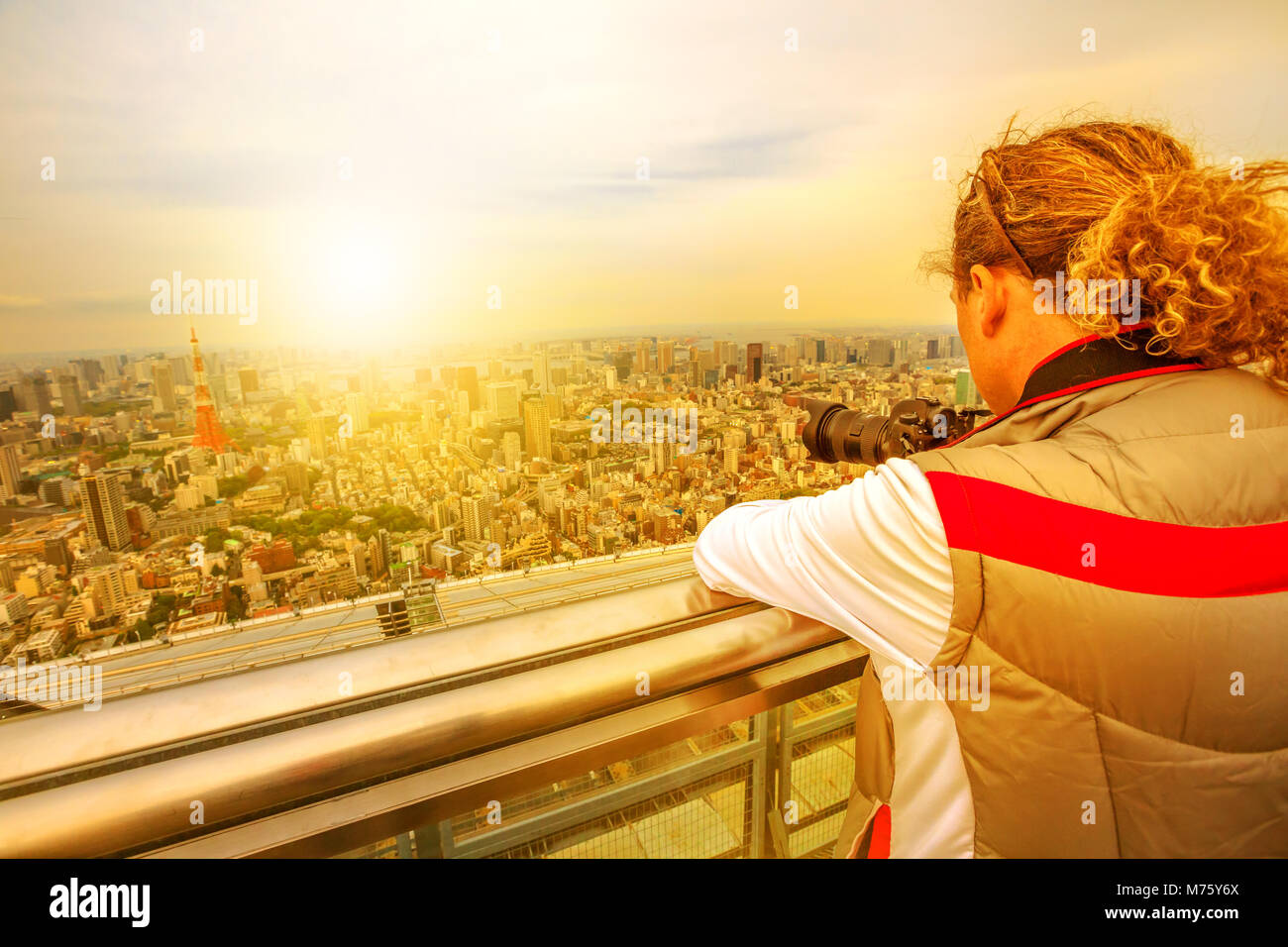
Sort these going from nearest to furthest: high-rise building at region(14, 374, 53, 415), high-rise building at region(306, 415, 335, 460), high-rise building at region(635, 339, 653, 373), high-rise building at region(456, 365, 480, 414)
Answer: high-rise building at region(14, 374, 53, 415), high-rise building at region(306, 415, 335, 460), high-rise building at region(635, 339, 653, 373), high-rise building at region(456, 365, 480, 414)

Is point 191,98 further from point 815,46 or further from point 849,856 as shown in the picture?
point 849,856

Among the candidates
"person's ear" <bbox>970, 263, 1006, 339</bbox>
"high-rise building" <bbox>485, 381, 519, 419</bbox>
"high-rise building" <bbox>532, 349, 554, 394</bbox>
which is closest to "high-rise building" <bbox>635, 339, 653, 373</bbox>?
"high-rise building" <bbox>532, 349, 554, 394</bbox>

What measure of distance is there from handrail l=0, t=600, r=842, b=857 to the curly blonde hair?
586mm

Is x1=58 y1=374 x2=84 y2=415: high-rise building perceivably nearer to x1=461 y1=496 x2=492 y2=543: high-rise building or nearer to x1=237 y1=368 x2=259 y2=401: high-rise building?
x1=237 y1=368 x2=259 y2=401: high-rise building

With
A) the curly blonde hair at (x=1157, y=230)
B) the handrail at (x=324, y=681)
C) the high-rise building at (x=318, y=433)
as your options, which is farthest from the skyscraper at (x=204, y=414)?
the curly blonde hair at (x=1157, y=230)

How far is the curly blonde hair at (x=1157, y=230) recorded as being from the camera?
604 millimetres

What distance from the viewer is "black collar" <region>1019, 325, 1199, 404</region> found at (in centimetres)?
62

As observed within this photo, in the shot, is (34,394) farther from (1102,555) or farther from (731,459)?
(1102,555)

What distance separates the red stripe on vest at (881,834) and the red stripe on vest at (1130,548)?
41 cm

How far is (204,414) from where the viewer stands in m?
1.64

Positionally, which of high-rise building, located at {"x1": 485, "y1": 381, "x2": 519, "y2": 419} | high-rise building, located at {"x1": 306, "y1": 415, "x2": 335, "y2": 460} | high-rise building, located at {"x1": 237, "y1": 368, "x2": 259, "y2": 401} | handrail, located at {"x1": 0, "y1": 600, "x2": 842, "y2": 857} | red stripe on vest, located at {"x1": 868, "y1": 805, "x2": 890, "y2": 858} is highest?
high-rise building, located at {"x1": 237, "y1": 368, "x2": 259, "y2": 401}

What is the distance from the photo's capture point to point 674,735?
782mm
